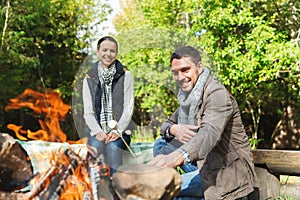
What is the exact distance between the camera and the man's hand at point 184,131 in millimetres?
2234

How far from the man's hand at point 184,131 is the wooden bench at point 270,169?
891mm

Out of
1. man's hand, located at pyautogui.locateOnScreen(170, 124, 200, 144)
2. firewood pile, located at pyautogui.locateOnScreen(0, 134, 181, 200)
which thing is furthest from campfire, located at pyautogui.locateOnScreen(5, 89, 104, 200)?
man's hand, located at pyautogui.locateOnScreen(170, 124, 200, 144)

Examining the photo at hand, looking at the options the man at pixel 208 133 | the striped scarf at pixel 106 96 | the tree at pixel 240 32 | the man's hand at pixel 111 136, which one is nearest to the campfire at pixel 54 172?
the man's hand at pixel 111 136

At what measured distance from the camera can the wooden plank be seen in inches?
116

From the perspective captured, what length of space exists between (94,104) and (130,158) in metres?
0.37

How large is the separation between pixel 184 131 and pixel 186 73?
12.3 inches

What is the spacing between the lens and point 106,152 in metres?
2.47

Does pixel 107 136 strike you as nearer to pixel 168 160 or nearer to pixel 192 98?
pixel 192 98

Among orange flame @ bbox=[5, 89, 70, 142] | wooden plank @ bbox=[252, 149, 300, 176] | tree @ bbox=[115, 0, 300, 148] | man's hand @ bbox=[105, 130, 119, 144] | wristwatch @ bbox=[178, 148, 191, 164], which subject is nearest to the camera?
wristwatch @ bbox=[178, 148, 191, 164]

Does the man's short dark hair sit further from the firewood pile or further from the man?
the firewood pile

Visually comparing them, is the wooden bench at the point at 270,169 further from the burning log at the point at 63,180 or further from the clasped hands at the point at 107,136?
the burning log at the point at 63,180

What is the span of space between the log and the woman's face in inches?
26.4

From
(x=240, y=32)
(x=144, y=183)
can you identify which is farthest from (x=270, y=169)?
(x=240, y=32)

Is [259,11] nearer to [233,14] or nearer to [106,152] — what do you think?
[233,14]
